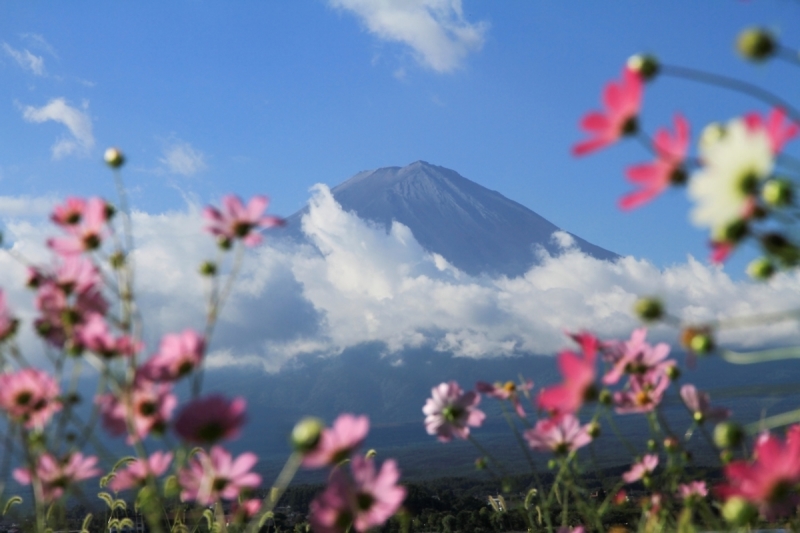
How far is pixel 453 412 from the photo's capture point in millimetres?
1922

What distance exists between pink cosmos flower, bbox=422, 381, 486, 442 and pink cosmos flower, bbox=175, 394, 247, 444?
0.90 metres

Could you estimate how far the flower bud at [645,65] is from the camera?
99 cm

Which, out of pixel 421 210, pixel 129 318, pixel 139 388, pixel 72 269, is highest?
pixel 421 210

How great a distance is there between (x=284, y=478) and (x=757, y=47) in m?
0.83

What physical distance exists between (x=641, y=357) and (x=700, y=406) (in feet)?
0.63

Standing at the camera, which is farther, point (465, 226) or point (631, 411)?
point (465, 226)

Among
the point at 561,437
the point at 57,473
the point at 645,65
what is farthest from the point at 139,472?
the point at 645,65

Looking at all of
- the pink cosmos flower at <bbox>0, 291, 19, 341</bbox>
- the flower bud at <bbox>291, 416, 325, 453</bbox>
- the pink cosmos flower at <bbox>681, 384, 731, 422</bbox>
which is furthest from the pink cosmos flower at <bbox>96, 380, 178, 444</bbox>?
the pink cosmos flower at <bbox>681, 384, 731, 422</bbox>

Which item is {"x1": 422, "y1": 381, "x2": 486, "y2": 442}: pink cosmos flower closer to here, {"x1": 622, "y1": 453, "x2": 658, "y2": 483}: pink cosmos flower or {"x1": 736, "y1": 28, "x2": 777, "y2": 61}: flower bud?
{"x1": 622, "y1": 453, "x2": 658, "y2": 483}: pink cosmos flower

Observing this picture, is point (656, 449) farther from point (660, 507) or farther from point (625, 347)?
point (625, 347)

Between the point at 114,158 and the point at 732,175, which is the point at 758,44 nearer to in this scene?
the point at 732,175

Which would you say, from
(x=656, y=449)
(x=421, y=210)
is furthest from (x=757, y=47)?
(x=421, y=210)

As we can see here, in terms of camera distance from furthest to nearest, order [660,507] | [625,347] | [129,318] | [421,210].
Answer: [421,210] → [660,507] → [625,347] → [129,318]

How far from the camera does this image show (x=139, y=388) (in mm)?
1194
